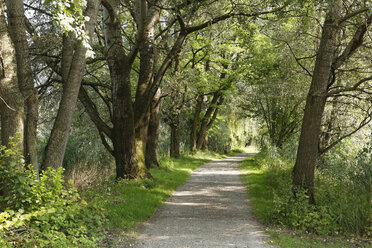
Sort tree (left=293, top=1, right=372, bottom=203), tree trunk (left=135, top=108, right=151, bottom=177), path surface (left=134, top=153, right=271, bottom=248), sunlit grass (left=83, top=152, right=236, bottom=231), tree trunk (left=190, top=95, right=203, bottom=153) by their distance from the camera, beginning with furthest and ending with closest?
tree trunk (left=190, top=95, right=203, bottom=153) < tree trunk (left=135, top=108, right=151, bottom=177) < tree (left=293, top=1, right=372, bottom=203) < sunlit grass (left=83, top=152, right=236, bottom=231) < path surface (left=134, top=153, right=271, bottom=248)

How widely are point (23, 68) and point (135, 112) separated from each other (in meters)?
5.44

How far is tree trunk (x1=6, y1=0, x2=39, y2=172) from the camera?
5.65m

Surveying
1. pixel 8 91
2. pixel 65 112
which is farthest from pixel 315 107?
pixel 8 91

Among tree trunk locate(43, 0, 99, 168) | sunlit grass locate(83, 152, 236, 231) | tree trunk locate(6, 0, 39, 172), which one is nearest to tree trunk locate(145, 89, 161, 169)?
sunlit grass locate(83, 152, 236, 231)

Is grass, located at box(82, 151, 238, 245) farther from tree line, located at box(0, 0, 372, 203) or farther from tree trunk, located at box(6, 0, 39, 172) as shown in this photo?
tree trunk, located at box(6, 0, 39, 172)

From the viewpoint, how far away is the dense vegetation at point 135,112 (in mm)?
4891

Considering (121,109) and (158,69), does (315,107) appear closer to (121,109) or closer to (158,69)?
(121,109)

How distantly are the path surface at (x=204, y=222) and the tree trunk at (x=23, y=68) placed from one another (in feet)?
8.74

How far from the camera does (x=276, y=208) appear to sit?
7.23 m

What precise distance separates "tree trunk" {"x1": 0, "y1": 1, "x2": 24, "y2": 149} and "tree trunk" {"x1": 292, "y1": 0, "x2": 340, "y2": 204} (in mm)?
6161

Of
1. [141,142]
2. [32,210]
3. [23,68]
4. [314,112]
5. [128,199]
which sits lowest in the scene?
[128,199]

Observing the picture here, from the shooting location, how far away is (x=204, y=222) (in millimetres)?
7051

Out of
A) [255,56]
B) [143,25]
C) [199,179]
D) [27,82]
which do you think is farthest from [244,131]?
[27,82]

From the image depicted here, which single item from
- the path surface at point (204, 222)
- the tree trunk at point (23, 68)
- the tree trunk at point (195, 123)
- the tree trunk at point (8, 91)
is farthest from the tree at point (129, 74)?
the tree trunk at point (195, 123)
